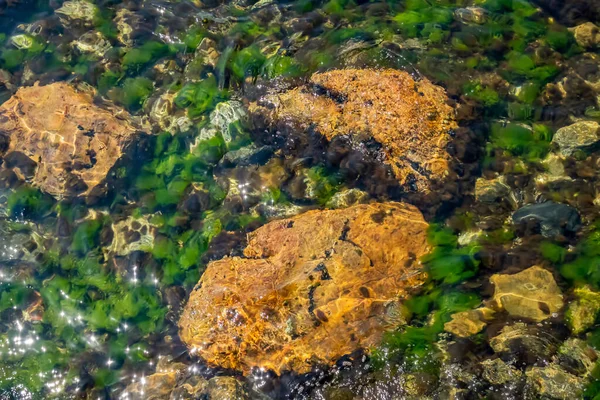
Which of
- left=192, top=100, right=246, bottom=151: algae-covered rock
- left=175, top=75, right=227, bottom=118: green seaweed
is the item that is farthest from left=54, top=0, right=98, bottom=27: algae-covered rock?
left=192, top=100, right=246, bottom=151: algae-covered rock

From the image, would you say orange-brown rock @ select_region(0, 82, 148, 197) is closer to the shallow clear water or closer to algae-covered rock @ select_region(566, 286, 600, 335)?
the shallow clear water

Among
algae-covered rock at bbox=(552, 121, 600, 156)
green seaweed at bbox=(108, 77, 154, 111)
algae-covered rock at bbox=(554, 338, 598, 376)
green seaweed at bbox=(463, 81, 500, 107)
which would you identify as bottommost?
algae-covered rock at bbox=(554, 338, 598, 376)

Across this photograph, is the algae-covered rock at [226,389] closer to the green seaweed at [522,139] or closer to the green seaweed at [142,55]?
the green seaweed at [522,139]

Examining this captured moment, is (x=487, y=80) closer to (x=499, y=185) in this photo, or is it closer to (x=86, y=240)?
(x=499, y=185)

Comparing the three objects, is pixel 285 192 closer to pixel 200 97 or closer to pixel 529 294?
pixel 200 97

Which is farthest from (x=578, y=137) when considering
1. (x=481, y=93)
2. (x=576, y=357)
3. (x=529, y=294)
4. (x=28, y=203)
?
(x=28, y=203)

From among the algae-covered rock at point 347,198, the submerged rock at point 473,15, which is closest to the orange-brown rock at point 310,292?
the algae-covered rock at point 347,198
